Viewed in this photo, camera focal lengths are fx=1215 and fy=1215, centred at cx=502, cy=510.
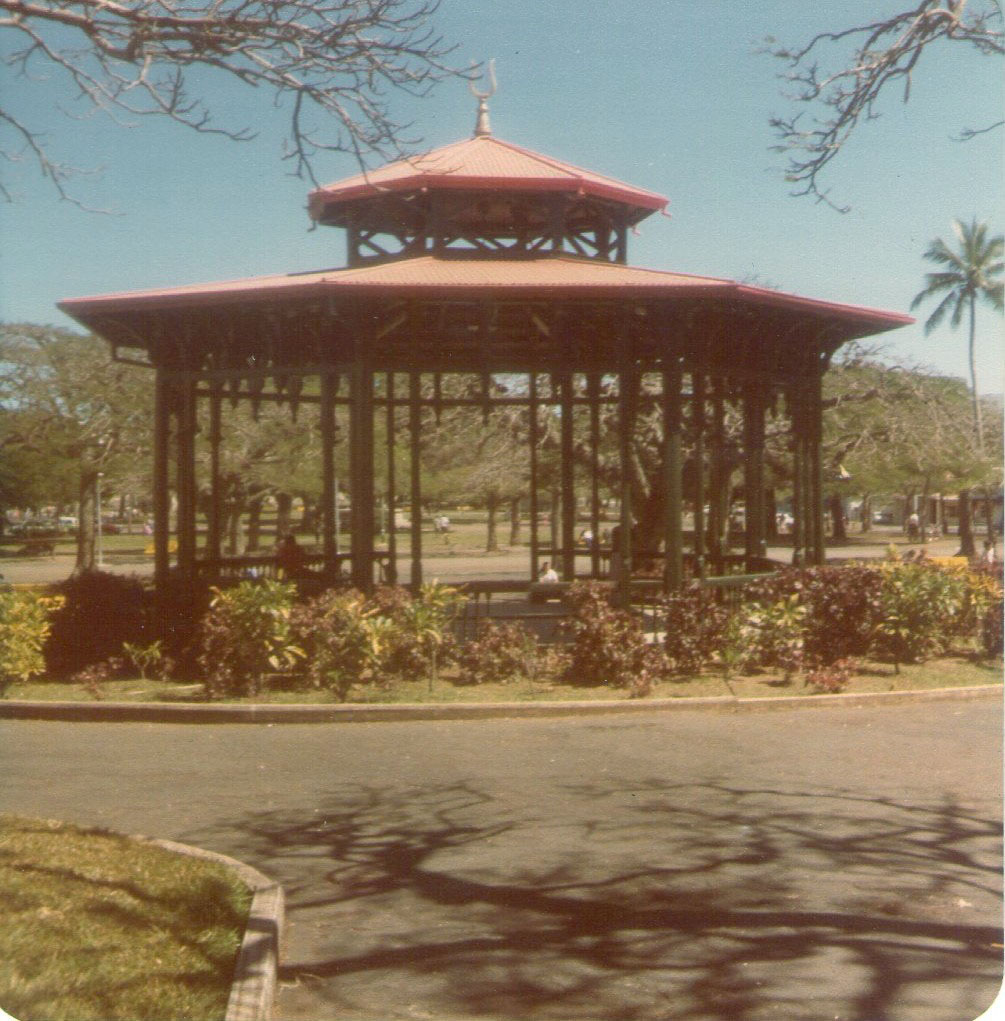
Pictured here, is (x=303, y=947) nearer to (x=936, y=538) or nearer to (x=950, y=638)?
(x=950, y=638)

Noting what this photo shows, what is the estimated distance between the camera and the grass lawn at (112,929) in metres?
4.59

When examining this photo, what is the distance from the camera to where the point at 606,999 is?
4832 mm

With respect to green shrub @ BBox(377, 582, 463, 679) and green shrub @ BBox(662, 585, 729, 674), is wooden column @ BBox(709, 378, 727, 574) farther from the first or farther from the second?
green shrub @ BBox(377, 582, 463, 679)

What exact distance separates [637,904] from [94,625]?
9496 mm

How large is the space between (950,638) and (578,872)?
30.4 ft

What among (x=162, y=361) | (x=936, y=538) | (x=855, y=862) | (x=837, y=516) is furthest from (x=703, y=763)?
(x=837, y=516)

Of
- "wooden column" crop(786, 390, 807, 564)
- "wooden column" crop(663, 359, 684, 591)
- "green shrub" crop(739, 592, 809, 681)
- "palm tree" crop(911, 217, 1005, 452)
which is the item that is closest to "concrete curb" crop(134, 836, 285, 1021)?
"palm tree" crop(911, 217, 1005, 452)

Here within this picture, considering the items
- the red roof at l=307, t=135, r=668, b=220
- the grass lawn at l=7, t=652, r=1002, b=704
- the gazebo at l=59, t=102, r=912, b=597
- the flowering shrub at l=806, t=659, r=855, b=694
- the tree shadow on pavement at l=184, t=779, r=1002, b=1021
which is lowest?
the tree shadow on pavement at l=184, t=779, r=1002, b=1021

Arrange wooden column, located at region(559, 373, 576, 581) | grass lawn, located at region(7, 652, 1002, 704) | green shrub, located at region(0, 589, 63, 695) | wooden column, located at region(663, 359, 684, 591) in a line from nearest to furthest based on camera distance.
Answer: grass lawn, located at region(7, 652, 1002, 704) → green shrub, located at region(0, 589, 63, 695) → wooden column, located at region(663, 359, 684, 591) → wooden column, located at region(559, 373, 576, 581)

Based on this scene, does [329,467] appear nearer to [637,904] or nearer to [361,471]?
[361,471]

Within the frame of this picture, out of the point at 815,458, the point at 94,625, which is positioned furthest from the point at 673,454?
the point at 94,625

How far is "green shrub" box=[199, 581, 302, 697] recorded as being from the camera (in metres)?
12.1

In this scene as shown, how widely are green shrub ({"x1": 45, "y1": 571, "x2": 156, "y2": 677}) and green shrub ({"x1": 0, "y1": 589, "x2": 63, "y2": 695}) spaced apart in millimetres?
620

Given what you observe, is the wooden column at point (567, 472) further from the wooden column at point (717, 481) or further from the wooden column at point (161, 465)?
the wooden column at point (161, 465)
